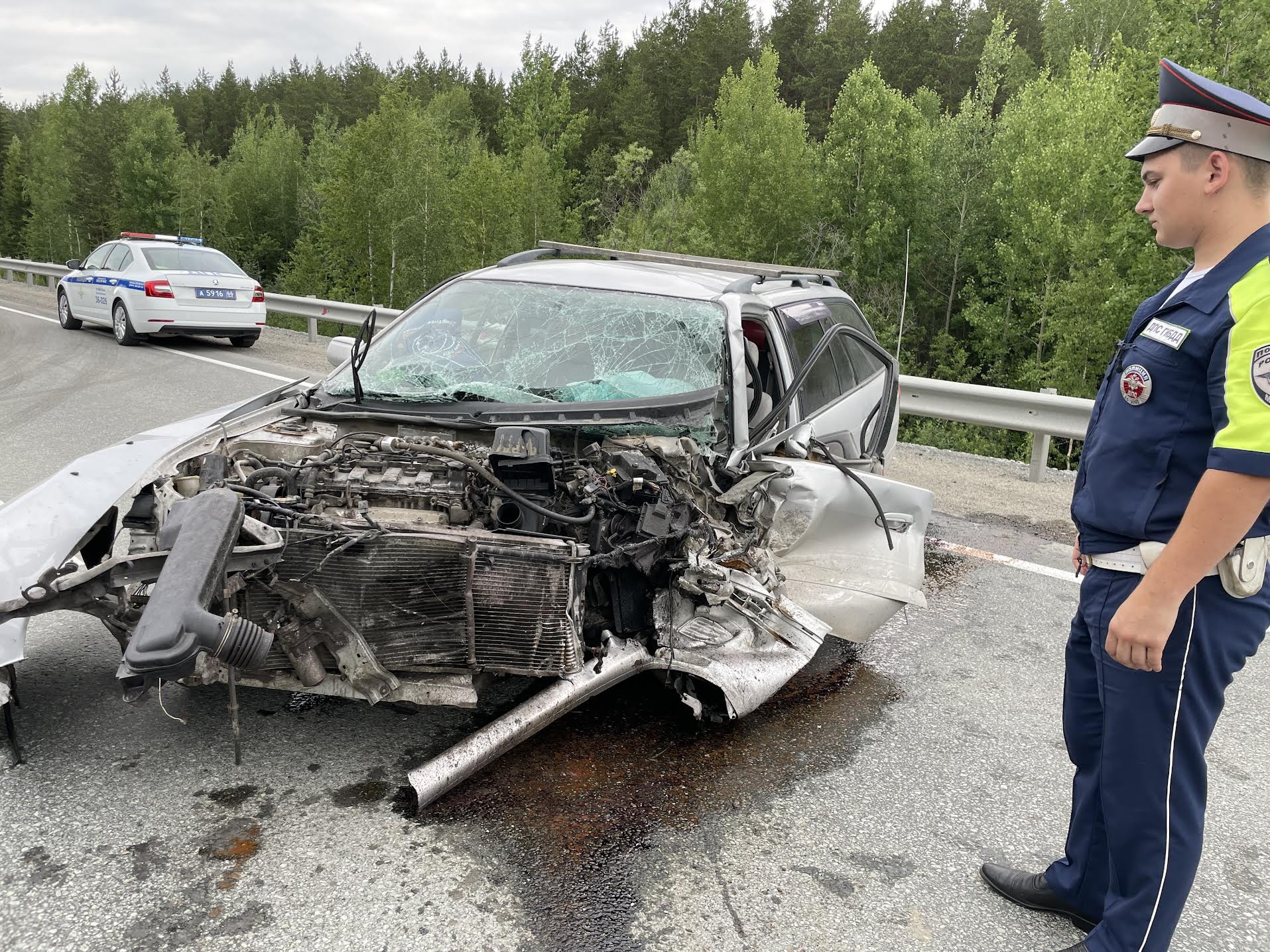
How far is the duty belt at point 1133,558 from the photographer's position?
6.59ft

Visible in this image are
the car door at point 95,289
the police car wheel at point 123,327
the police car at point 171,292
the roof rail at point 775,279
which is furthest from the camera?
the car door at point 95,289

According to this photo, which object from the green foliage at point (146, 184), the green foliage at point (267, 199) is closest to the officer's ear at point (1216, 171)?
the green foliage at point (146, 184)

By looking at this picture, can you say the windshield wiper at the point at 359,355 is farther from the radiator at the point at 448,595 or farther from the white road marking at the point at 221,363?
the white road marking at the point at 221,363

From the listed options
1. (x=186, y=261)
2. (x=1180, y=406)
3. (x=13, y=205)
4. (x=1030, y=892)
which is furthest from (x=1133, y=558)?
(x=13, y=205)

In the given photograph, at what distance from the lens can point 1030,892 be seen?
2510 millimetres

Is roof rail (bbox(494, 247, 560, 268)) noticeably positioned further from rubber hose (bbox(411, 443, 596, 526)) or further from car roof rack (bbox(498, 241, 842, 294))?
rubber hose (bbox(411, 443, 596, 526))

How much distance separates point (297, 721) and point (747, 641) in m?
1.57

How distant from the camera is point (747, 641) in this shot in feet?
10.7

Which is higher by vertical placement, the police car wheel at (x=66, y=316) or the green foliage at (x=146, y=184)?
the green foliage at (x=146, y=184)

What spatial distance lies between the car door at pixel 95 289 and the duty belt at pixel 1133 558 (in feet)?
47.0

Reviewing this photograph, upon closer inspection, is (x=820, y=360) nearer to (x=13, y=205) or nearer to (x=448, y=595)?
(x=448, y=595)

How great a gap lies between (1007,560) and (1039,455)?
2515 millimetres

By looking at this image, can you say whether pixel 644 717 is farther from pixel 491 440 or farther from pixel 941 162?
pixel 941 162

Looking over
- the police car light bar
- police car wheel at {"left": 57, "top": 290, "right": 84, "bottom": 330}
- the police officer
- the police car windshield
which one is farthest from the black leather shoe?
police car wheel at {"left": 57, "top": 290, "right": 84, "bottom": 330}
